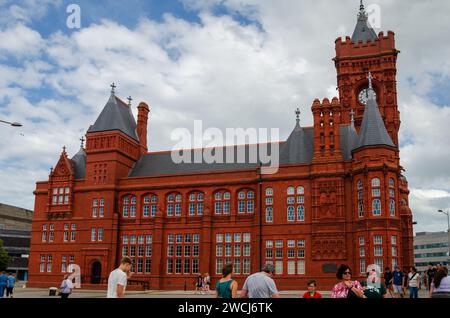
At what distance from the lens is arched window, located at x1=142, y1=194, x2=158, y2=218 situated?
55.2 m

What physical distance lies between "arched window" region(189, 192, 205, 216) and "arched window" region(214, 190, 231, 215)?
1.50 m

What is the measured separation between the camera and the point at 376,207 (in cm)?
4369

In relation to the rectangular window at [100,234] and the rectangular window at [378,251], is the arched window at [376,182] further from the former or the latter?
the rectangular window at [100,234]

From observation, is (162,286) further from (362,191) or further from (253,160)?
(362,191)

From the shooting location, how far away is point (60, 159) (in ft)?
195

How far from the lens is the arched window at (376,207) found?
43.5 metres

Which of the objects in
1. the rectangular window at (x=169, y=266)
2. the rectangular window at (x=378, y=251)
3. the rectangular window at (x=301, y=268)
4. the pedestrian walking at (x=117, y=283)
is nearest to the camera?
the pedestrian walking at (x=117, y=283)

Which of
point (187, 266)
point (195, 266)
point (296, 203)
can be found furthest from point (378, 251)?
point (187, 266)

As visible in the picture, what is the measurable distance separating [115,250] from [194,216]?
9.65 metres

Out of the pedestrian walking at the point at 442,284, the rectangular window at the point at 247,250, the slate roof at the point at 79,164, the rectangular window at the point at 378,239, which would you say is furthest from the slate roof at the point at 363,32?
the pedestrian walking at the point at 442,284

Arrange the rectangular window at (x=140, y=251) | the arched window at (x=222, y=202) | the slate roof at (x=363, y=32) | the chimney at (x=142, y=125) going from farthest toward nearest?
1. the slate roof at (x=363, y=32)
2. the chimney at (x=142, y=125)
3. the rectangular window at (x=140, y=251)
4. the arched window at (x=222, y=202)

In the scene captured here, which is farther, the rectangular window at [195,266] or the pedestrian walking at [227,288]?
the rectangular window at [195,266]

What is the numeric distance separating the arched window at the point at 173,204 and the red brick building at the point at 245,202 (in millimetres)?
110
